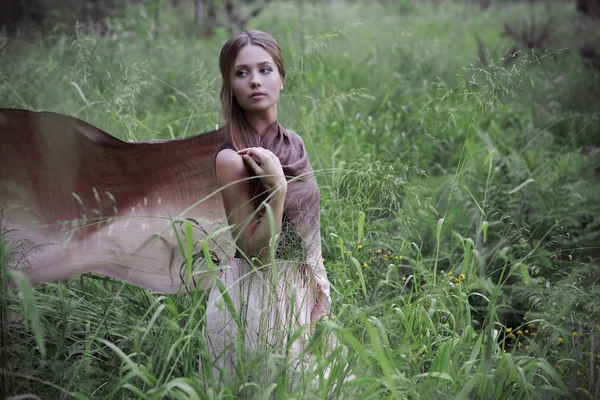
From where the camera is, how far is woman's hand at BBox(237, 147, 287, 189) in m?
1.83

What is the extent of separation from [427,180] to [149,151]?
70.2 inches

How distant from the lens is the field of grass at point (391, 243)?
182cm

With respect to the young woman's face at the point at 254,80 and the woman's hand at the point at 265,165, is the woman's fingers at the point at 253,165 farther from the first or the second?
the young woman's face at the point at 254,80

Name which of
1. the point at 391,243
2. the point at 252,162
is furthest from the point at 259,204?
the point at 391,243

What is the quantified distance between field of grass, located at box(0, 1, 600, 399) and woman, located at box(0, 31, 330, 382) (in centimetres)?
13

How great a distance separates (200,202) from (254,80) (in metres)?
0.43

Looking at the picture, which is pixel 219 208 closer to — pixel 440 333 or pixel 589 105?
pixel 440 333

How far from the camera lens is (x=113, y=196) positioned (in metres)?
2.28

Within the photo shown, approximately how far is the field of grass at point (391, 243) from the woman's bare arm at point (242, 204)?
0.26 meters

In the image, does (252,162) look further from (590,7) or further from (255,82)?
(590,7)

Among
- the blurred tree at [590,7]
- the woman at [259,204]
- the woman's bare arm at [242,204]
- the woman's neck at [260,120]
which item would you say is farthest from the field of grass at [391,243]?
the blurred tree at [590,7]

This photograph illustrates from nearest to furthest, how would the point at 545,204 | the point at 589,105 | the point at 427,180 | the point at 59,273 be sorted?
1. the point at 59,273
2. the point at 545,204
3. the point at 427,180
4. the point at 589,105

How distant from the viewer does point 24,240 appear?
2084 millimetres

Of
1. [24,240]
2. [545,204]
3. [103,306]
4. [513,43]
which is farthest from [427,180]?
[513,43]
